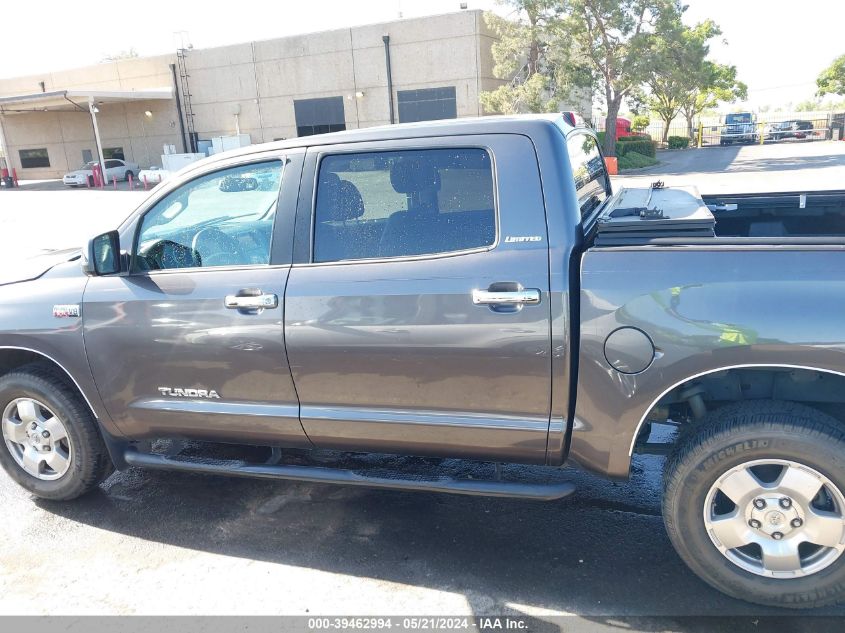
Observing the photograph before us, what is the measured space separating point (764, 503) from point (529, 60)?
27.3 metres

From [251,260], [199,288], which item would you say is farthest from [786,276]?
[199,288]

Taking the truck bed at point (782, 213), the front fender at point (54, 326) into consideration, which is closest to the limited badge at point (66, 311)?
the front fender at point (54, 326)

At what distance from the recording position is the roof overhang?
32.6m

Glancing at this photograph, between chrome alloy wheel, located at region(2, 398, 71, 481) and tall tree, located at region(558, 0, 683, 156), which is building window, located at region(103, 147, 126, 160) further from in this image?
chrome alloy wheel, located at region(2, 398, 71, 481)

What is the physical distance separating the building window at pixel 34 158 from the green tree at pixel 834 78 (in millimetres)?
56160

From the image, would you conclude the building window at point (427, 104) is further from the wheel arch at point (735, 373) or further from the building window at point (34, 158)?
the wheel arch at point (735, 373)

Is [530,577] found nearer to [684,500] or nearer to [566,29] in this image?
[684,500]

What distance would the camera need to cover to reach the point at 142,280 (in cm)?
342

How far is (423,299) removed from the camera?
114 inches

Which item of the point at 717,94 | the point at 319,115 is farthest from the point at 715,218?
the point at 717,94

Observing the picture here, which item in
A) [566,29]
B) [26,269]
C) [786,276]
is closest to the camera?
[786,276]

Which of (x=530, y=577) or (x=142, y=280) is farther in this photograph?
(x=142, y=280)

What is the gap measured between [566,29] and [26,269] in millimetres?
25083

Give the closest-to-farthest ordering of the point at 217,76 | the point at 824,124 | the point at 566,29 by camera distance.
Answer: the point at 566,29, the point at 217,76, the point at 824,124
